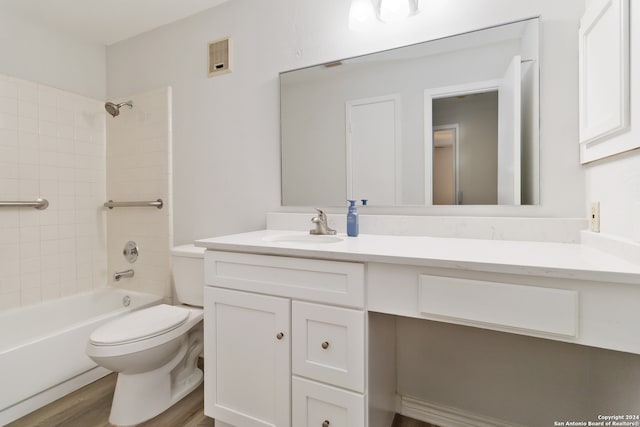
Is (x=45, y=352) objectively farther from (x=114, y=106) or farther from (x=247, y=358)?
(x=114, y=106)

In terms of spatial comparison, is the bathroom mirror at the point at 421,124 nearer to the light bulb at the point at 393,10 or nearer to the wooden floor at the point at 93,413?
the light bulb at the point at 393,10

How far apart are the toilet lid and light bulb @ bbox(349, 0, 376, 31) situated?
1.72 metres

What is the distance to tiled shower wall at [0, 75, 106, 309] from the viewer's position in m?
1.98

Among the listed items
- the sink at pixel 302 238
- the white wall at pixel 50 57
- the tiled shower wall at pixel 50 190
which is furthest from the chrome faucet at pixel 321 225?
the white wall at pixel 50 57

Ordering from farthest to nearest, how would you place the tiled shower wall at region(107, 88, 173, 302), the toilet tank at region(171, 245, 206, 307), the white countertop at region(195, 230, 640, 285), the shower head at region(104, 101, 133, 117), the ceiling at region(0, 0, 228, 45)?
the shower head at region(104, 101, 133, 117) < the tiled shower wall at region(107, 88, 173, 302) < the ceiling at region(0, 0, 228, 45) < the toilet tank at region(171, 245, 206, 307) < the white countertop at region(195, 230, 640, 285)

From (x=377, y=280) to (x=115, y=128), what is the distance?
2.40 meters

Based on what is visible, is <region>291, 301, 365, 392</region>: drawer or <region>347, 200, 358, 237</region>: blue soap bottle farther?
<region>347, 200, 358, 237</region>: blue soap bottle

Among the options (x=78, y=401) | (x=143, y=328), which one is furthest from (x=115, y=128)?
(x=78, y=401)

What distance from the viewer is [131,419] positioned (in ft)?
4.84

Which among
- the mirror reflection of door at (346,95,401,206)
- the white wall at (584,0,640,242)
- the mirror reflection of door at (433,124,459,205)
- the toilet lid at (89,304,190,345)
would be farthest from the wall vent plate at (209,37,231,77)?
the white wall at (584,0,640,242)

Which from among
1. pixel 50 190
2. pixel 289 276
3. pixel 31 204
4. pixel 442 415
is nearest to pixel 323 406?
pixel 289 276

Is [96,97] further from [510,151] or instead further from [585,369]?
[585,369]

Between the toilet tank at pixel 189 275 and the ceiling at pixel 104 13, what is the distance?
1.53 metres

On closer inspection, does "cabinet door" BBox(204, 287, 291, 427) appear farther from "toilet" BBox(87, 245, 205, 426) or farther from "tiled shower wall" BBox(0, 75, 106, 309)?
"tiled shower wall" BBox(0, 75, 106, 309)
